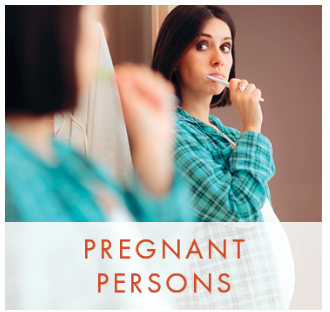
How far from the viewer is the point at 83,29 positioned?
1.65 feet

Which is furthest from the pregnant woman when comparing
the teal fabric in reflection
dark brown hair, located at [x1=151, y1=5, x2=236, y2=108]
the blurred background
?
the blurred background

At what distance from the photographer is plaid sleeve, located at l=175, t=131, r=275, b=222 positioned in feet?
2.12

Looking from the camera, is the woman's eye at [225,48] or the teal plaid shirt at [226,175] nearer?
the teal plaid shirt at [226,175]

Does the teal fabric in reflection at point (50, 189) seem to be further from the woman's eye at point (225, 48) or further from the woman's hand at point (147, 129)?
the woman's eye at point (225, 48)

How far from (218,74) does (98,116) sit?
0.33 metres

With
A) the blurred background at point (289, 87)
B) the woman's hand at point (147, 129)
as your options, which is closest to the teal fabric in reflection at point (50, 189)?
the woman's hand at point (147, 129)

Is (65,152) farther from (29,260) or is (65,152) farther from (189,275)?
(189,275)

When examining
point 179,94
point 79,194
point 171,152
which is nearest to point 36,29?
point 79,194

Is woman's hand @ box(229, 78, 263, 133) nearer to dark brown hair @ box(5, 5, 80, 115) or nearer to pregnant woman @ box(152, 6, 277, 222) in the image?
pregnant woman @ box(152, 6, 277, 222)

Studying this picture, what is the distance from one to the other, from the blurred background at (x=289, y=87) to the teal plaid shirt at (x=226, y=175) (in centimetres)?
69

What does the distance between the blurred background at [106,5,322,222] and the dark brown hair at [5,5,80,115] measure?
3.26 ft

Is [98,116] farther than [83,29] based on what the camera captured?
Yes

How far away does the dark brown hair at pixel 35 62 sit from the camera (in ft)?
1.38

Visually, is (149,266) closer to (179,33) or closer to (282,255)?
(282,255)
